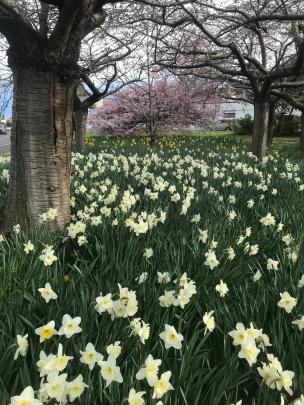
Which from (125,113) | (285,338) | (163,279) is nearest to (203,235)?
(163,279)

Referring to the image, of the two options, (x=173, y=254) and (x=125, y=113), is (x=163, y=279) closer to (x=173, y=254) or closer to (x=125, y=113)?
(x=173, y=254)

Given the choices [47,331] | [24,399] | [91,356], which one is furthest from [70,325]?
[24,399]

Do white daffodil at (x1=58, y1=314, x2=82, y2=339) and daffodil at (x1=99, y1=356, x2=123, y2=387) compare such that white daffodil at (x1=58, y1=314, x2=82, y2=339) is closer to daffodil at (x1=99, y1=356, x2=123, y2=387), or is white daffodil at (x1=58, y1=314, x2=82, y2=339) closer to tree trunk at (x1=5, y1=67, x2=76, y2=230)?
daffodil at (x1=99, y1=356, x2=123, y2=387)

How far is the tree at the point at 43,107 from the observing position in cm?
345

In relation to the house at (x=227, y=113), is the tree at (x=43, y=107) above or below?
below

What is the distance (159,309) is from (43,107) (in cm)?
215

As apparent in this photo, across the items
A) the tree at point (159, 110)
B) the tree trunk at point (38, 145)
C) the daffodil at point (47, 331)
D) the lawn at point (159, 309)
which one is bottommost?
the lawn at point (159, 309)

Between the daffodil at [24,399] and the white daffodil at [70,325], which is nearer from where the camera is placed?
the daffodil at [24,399]

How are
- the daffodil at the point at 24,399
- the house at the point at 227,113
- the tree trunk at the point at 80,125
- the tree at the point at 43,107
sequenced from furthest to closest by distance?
the house at the point at 227,113
the tree trunk at the point at 80,125
the tree at the point at 43,107
the daffodil at the point at 24,399

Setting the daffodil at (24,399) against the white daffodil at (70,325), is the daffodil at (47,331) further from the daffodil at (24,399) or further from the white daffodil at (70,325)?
the daffodil at (24,399)

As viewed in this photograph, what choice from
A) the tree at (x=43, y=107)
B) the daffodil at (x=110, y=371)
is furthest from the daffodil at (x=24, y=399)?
the tree at (x=43, y=107)

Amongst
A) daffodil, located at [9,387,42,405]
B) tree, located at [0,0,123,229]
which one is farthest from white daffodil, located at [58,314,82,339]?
tree, located at [0,0,123,229]

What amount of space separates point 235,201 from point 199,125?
17.7 m

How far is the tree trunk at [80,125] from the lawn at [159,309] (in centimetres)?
619
